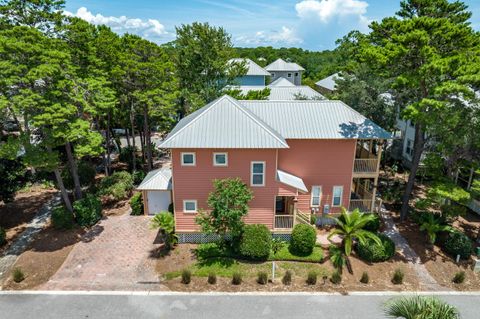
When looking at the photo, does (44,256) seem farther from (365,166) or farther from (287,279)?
(365,166)

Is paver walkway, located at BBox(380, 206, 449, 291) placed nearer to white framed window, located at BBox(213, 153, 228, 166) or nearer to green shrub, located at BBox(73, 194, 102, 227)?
white framed window, located at BBox(213, 153, 228, 166)

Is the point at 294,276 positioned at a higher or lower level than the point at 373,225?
lower

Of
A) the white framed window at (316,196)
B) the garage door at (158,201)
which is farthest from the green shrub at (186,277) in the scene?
the white framed window at (316,196)

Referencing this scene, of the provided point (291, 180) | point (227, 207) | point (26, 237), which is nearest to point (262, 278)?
point (227, 207)

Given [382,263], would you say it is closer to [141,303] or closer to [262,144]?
[262,144]

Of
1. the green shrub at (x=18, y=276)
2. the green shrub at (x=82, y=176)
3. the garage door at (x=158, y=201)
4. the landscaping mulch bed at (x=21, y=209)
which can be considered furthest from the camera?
the green shrub at (x=82, y=176)

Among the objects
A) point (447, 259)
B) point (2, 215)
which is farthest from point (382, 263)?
point (2, 215)

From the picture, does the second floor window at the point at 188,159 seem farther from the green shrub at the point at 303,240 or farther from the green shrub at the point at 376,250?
the green shrub at the point at 376,250
